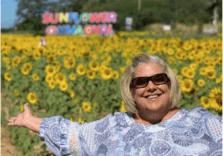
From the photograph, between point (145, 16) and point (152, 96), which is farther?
point (145, 16)

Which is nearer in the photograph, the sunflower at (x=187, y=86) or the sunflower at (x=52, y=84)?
the sunflower at (x=187, y=86)

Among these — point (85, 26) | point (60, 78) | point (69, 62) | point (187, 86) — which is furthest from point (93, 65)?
point (85, 26)

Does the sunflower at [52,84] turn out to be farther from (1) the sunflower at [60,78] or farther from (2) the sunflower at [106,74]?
(2) the sunflower at [106,74]

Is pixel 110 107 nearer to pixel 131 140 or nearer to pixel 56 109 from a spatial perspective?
pixel 56 109

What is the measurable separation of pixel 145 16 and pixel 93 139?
44789 millimetres

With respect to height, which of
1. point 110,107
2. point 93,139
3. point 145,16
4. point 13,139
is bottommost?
point 13,139

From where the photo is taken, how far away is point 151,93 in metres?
2.14

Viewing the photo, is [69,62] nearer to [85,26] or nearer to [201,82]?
[201,82]

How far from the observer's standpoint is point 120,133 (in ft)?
7.06

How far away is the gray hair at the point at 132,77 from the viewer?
2197mm

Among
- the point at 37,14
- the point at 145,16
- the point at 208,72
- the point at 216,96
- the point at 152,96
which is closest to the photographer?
the point at 152,96

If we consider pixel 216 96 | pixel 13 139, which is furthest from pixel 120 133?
pixel 13 139

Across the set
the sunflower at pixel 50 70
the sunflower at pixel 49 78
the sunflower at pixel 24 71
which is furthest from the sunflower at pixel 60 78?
the sunflower at pixel 24 71

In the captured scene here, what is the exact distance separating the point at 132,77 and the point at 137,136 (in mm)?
431
